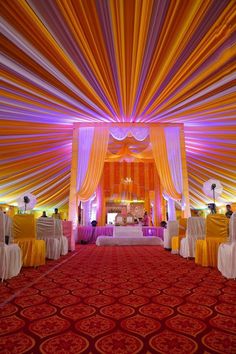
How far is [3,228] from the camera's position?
3014mm

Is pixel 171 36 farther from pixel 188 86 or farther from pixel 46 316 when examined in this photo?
pixel 46 316

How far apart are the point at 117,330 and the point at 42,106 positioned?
19.3ft

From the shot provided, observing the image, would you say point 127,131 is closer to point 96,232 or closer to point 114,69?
point 114,69

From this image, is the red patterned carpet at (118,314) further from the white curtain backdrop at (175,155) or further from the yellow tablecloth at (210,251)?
the white curtain backdrop at (175,155)

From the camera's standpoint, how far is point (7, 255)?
305 cm

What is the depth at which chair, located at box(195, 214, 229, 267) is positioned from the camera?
4034 millimetres

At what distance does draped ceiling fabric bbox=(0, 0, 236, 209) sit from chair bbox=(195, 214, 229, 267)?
287 centimetres

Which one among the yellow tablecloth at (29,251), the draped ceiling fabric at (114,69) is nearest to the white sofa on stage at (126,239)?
the draped ceiling fabric at (114,69)

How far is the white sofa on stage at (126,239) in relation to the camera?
8633 mm

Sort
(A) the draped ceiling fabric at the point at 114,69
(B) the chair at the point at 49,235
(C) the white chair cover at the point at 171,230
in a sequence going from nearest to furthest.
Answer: (A) the draped ceiling fabric at the point at 114,69 → (B) the chair at the point at 49,235 → (C) the white chair cover at the point at 171,230

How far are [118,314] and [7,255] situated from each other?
1.80 meters

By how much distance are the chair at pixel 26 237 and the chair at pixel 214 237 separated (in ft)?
8.97

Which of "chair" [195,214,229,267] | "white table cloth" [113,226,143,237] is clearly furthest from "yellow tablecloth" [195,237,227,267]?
"white table cloth" [113,226,143,237]

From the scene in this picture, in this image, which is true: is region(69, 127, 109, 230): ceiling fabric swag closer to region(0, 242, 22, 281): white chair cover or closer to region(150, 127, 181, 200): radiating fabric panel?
region(150, 127, 181, 200): radiating fabric panel
